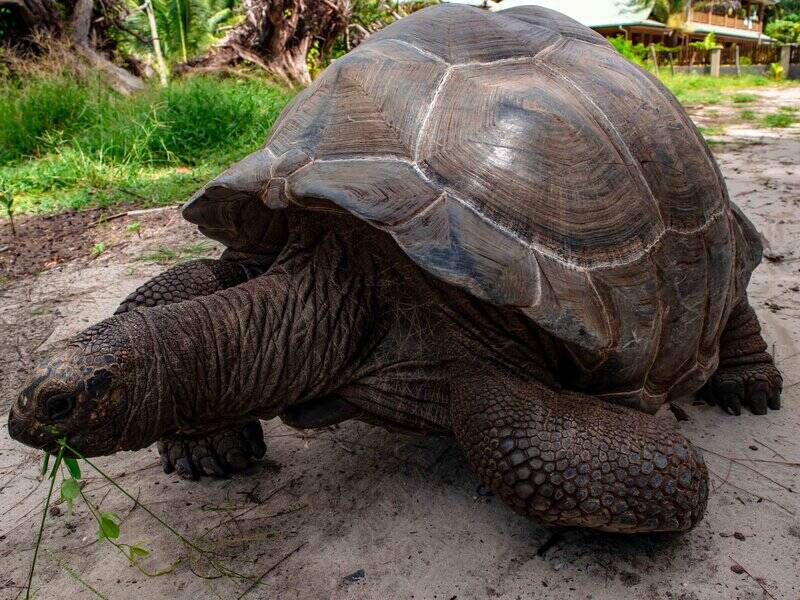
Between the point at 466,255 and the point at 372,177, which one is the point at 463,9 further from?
the point at 466,255

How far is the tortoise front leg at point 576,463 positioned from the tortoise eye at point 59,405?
3.67 feet

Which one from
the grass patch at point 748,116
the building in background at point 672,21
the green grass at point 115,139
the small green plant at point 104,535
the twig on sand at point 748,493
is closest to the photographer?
the small green plant at point 104,535

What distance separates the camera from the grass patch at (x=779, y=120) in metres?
9.55

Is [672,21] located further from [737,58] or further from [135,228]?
[135,228]

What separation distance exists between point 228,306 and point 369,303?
0.46 meters

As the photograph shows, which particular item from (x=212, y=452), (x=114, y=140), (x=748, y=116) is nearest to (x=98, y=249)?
(x=114, y=140)

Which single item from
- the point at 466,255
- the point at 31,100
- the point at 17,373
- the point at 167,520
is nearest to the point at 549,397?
the point at 466,255

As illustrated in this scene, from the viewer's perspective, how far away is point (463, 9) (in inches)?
101

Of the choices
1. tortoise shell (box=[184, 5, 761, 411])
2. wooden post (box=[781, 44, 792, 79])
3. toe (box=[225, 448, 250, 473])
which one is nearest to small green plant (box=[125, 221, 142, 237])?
tortoise shell (box=[184, 5, 761, 411])

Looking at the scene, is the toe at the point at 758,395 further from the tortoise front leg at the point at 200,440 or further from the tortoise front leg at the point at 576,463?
the tortoise front leg at the point at 200,440

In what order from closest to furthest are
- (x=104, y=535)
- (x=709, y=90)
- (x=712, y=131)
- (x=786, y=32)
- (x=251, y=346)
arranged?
(x=104, y=535), (x=251, y=346), (x=712, y=131), (x=709, y=90), (x=786, y=32)

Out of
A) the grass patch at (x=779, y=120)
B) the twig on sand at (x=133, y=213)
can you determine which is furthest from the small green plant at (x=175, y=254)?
the grass patch at (x=779, y=120)

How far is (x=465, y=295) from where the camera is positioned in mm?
2109

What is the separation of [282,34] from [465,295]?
1109 centimetres
